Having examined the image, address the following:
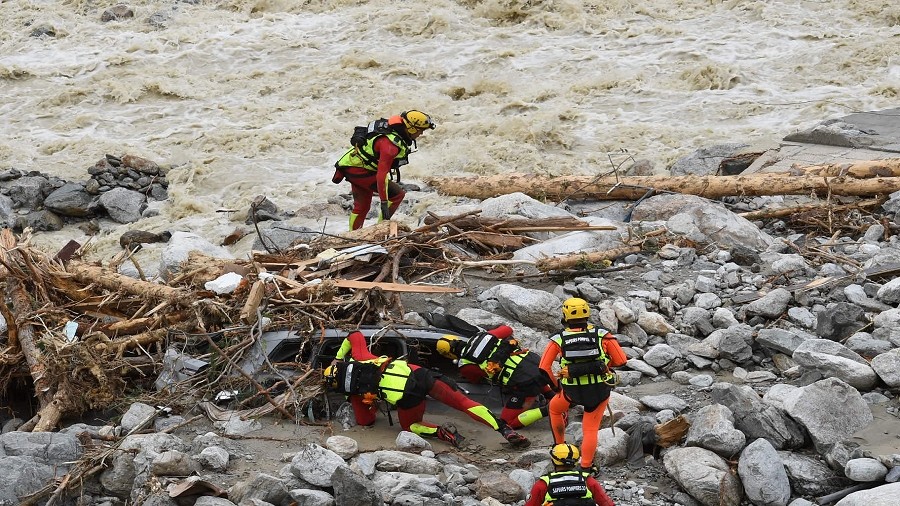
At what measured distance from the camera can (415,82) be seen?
1800 cm

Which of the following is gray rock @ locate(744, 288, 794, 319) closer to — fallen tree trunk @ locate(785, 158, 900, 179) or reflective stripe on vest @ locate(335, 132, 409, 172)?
reflective stripe on vest @ locate(335, 132, 409, 172)

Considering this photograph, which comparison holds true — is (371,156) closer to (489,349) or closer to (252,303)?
(252,303)

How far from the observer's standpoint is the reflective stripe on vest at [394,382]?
18.7 feet

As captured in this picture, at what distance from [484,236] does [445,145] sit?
7.09 m

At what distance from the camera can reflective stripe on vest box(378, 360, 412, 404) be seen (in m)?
5.71

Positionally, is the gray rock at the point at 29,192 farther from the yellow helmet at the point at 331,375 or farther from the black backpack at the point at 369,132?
the yellow helmet at the point at 331,375

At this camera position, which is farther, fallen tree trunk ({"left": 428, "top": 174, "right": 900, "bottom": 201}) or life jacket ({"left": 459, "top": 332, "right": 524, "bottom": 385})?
fallen tree trunk ({"left": 428, "top": 174, "right": 900, "bottom": 201})

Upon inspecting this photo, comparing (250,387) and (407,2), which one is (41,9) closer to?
(407,2)

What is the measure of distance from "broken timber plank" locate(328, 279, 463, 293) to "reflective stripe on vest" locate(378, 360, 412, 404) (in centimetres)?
120

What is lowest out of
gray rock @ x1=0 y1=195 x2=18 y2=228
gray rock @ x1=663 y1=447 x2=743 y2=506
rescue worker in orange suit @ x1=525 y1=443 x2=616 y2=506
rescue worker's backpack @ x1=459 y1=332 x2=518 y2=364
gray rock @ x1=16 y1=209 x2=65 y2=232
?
gray rock @ x1=16 y1=209 x2=65 y2=232

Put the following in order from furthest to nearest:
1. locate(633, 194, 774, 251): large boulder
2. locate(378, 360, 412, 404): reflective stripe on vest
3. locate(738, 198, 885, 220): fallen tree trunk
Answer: locate(738, 198, 885, 220): fallen tree trunk < locate(633, 194, 774, 251): large boulder < locate(378, 360, 412, 404): reflective stripe on vest

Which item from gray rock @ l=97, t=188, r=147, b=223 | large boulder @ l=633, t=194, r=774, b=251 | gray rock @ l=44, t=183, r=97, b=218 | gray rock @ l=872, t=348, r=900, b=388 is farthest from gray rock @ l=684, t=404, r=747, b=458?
gray rock @ l=44, t=183, r=97, b=218

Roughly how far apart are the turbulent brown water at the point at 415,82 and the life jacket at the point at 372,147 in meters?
2.84

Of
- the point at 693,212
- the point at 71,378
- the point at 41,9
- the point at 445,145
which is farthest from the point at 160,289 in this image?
the point at 41,9
